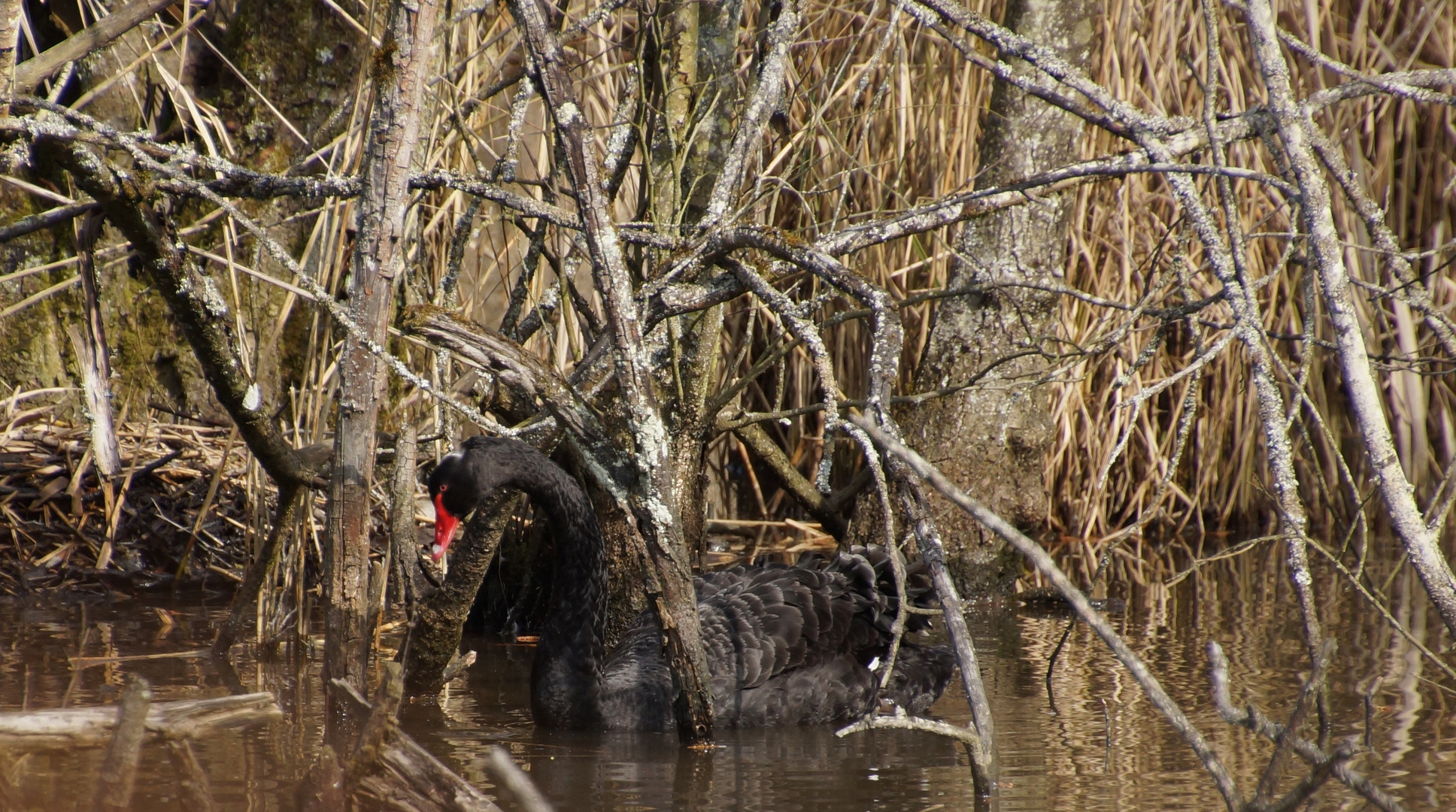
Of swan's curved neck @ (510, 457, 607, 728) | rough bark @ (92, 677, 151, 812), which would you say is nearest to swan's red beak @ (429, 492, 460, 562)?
swan's curved neck @ (510, 457, 607, 728)

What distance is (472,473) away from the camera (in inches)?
158

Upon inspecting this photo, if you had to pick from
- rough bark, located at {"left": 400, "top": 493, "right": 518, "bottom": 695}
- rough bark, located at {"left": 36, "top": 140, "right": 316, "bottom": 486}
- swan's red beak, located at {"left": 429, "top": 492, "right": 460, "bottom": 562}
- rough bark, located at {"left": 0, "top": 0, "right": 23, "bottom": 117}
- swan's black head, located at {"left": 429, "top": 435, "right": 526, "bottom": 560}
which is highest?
rough bark, located at {"left": 0, "top": 0, "right": 23, "bottom": 117}

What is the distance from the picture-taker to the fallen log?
7.83ft

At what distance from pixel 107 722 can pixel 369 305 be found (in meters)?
1.09

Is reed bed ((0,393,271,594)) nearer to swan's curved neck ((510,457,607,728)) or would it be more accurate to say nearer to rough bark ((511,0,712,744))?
swan's curved neck ((510,457,607,728))

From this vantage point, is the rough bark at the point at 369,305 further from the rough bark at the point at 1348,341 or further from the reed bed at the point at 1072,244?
the rough bark at the point at 1348,341

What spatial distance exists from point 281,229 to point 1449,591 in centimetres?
493

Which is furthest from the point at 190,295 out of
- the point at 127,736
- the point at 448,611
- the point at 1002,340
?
the point at 1002,340

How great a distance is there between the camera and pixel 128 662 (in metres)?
4.30

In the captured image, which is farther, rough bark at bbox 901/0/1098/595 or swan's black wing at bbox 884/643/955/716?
rough bark at bbox 901/0/1098/595

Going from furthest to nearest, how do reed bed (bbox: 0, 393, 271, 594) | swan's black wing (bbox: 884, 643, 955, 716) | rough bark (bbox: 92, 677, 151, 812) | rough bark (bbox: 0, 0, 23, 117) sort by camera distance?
reed bed (bbox: 0, 393, 271, 594) → swan's black wing (bbox: 884, 643, 955, 716) → rough bark (bbox: 0, 0, 23, 117) → rough bark (bbox: 92, 677, 151, 812)

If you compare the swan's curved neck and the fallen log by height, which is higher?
the swan's curved neck

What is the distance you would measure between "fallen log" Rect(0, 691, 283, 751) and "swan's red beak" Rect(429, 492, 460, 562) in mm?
1633

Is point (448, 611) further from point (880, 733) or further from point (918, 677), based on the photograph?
point (918, 677)
